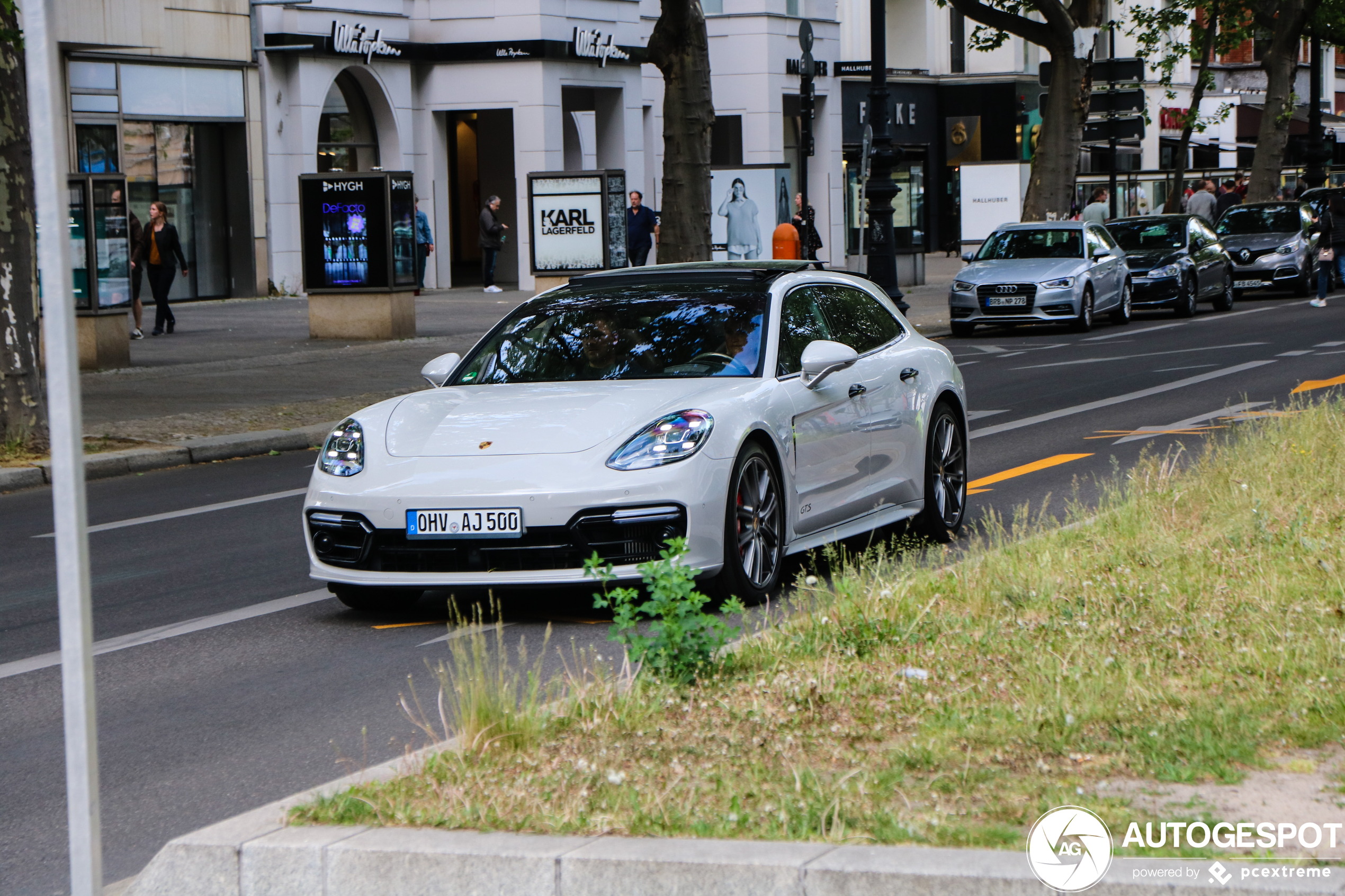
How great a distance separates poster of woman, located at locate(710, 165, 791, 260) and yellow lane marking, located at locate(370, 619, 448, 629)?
24.7 metres

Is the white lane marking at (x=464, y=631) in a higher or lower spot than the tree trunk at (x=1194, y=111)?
lower

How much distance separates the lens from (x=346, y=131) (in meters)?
37.1

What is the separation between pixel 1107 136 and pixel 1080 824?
3016cm

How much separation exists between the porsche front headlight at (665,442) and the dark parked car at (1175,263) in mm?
22636

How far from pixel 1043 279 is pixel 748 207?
7.87 m

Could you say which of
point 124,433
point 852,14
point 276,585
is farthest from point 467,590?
point 852,14

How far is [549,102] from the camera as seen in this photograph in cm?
3766

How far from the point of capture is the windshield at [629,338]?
8461mm

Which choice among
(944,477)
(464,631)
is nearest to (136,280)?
(944,477)

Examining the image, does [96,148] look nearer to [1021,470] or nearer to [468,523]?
[1021,470]

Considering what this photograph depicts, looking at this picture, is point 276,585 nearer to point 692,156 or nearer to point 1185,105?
point 692,156

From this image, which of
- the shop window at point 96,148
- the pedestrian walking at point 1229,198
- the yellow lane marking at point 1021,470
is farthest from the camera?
the pedestrian walking at point 1229,198

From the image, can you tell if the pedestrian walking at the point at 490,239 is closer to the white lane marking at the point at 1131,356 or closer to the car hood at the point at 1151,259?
the car hood at the point at 1151,259

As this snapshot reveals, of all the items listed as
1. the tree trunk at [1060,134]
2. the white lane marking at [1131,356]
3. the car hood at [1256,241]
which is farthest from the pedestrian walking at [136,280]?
the car hood at [1256,241]
